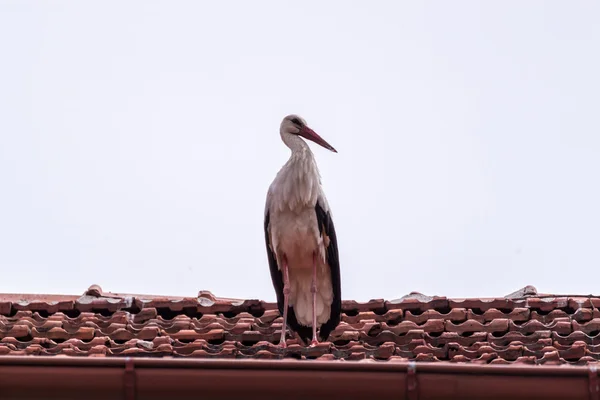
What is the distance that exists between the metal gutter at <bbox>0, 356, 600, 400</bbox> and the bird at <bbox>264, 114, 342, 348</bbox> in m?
3.52

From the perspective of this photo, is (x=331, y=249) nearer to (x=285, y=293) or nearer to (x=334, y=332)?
(x=285, y=293)

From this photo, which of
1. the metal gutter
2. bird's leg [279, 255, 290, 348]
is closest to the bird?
bird's leg [279, 255, 290, 348]

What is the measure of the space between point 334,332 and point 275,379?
308 cm

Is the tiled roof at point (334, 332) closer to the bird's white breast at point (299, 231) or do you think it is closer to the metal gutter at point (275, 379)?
the bird's white breast at point (299, 231)

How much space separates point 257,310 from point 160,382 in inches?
136

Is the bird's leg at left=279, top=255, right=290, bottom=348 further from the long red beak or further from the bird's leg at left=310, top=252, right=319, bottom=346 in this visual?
the long red beak

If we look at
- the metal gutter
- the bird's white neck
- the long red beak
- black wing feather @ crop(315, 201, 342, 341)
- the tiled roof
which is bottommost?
the metal gutter

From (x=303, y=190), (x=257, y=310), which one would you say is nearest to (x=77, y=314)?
(x=257, y=310)

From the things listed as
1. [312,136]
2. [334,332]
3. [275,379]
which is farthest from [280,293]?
[275,379]

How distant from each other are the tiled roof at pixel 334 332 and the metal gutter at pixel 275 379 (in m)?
1.73

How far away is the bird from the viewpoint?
8844 mm

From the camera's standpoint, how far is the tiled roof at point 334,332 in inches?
286

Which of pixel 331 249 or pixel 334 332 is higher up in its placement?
pixel 331 249

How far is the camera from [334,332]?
8281 mm
